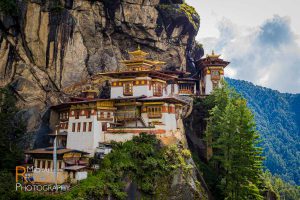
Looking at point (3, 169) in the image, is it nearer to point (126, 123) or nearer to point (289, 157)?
point (126, 123)

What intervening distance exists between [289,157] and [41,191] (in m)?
149

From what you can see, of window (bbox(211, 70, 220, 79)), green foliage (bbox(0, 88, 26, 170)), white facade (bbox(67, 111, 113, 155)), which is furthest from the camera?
window (bbox(211, 70, 220, 79))

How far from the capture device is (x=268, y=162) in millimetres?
160625

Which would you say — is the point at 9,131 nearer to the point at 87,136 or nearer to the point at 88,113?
the point at 87,136

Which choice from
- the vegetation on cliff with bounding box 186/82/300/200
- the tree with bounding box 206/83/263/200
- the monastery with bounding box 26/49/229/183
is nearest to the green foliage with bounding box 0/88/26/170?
the monastery with bounding box 26/49/229/183

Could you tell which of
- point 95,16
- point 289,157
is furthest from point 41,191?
point 289,157

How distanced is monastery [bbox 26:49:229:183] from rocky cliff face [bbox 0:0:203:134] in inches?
120

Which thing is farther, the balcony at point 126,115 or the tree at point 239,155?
the balcony at point 126,115

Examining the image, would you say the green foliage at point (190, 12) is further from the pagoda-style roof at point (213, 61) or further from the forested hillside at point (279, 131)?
the forested hillside at point (279, 131)

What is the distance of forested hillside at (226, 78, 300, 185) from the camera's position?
6280 inches

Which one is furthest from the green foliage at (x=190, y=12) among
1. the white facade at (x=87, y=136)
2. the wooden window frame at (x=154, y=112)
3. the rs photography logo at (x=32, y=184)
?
the rs photography logo at (x=32, y=184)

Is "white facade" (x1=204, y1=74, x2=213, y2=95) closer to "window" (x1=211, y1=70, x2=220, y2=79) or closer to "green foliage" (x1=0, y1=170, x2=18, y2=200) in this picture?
"window" (x1=211, y1=70, x2=220, y2=79)

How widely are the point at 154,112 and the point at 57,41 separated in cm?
1608

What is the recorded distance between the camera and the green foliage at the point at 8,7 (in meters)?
50.4
